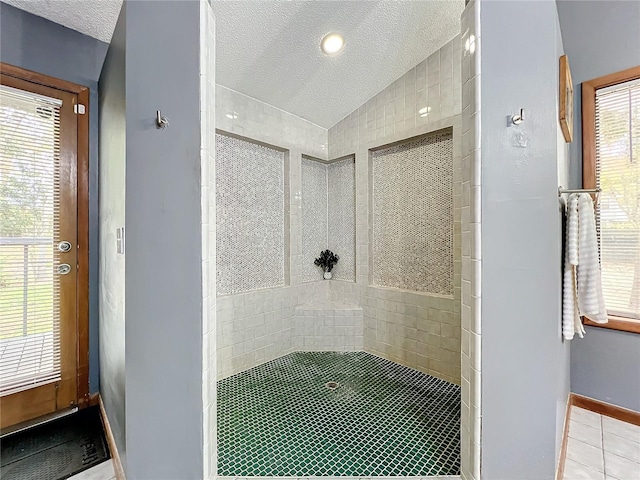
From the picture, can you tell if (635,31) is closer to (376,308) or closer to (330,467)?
(376,308)

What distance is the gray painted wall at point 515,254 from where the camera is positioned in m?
1.30

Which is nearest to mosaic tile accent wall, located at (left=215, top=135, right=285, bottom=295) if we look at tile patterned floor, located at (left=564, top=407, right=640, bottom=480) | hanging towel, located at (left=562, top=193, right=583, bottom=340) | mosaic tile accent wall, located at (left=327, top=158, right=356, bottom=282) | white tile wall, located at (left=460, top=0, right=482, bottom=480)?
mosaic tile accent wall, located at (left=327, top=158, right=356, bottom=282)

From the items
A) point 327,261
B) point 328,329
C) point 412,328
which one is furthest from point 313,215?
point 412,328

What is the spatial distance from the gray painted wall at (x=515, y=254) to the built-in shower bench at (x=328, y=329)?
1.80m

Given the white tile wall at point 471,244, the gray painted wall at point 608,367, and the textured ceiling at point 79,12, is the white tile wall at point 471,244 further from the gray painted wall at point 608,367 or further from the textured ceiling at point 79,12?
the textured ceiling at point 79,12

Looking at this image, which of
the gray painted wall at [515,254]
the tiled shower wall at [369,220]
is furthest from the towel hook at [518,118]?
the tiled shower wall at [369,220]

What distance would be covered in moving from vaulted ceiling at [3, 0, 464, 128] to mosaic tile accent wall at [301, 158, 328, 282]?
2.38 ft

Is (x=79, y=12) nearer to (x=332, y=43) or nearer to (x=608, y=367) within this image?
(x=332, y=43)

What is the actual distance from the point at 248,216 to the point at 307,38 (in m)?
1.48

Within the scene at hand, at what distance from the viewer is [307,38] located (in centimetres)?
223

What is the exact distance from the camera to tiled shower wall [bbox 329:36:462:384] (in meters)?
2.40

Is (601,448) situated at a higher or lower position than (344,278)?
lower

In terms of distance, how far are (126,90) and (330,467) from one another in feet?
6.37

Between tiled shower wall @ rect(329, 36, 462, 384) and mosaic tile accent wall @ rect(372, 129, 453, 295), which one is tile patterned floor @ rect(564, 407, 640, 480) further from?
mosaic tile accent wall @ rect(372, 129, 453, 295)
